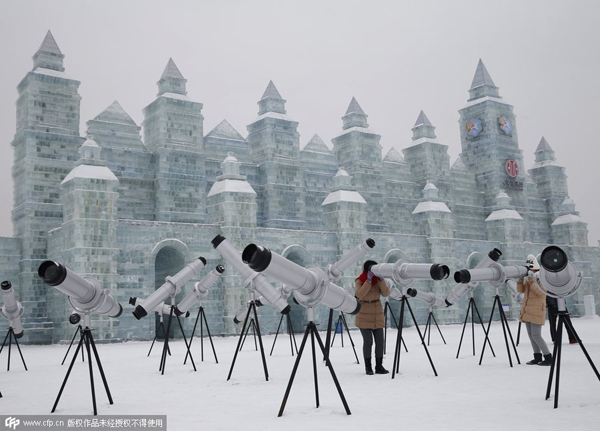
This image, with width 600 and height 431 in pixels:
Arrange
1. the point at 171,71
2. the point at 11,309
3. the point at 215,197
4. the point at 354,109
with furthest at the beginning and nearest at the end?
1. the point at 354,109
2. the point at 171,71
3. the point at 215,197
4. the point at 11,309

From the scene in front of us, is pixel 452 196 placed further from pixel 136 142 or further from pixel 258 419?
pixel 258 419

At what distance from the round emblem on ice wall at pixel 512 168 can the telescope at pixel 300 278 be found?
36.7 metres

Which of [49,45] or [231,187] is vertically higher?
[49,45]

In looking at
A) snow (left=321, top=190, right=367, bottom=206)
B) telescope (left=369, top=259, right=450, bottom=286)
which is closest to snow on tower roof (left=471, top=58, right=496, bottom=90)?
snow (left=321, top=190, right=367, bottom=206)

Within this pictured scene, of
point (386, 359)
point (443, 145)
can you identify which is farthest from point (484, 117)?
point (386, 359)

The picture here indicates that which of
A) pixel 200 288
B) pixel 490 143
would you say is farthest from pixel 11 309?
pixel 490 143

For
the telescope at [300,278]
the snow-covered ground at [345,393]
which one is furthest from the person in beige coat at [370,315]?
the telescope at [300,278]

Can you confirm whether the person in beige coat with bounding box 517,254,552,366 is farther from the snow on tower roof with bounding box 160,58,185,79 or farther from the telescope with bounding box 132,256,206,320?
the snow on tower roof with bounding box 160,58,185,79

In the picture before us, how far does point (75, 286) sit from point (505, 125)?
39.4m

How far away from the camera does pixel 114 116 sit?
27672mm

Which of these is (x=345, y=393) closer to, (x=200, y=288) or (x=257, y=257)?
(x=257, y=257)

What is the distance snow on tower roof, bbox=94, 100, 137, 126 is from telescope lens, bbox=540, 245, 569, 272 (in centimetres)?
2491

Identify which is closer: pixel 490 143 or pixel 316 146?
pixel 316 146

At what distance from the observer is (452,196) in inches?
1502
